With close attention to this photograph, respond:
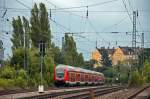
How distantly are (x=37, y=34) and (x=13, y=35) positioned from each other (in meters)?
9.74

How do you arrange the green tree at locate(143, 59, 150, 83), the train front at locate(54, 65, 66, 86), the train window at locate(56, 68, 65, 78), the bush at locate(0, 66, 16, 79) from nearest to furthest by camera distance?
the bush at locate(0, 66, 16, 79) < the train front at locate(54, 65, 66, 86) < the train window at locate(56, 68, 65, 78) < the green tree at locate(143, 59, 150, 83)

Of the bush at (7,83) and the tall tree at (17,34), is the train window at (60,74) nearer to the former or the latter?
the bush at (7,83)

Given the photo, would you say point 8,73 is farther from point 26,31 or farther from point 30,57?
point 26,31

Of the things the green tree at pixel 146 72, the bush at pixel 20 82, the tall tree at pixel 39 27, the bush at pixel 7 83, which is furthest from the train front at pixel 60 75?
the green tree at pixel 146 72

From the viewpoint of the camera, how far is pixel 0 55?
72188 mm

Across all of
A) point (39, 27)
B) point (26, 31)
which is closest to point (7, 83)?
point (39, 27)

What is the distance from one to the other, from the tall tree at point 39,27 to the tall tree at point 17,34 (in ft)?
16.9

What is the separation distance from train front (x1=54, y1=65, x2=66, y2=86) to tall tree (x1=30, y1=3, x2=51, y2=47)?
11.4 metres

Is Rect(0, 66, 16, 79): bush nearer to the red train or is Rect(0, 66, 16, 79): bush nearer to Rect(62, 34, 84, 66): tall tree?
the red train

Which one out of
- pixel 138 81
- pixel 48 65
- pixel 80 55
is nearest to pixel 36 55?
pixel 48 65

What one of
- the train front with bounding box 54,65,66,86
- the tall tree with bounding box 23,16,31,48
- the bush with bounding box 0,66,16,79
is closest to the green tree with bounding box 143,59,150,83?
the tall tree with bounding box 23,16,31,48

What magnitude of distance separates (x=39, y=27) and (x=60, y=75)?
54.9 ft

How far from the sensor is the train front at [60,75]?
230ft

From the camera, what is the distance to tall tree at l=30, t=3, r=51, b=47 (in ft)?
271
